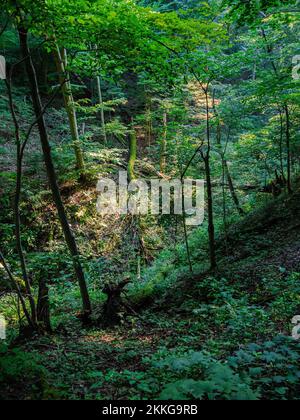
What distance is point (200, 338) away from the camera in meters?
4.80

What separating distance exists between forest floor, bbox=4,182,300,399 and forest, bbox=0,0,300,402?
0.03 metres

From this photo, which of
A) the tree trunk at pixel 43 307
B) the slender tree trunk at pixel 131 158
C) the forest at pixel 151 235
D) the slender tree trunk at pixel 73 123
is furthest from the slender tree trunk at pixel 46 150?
the slender tree trunk at pixel 131 158

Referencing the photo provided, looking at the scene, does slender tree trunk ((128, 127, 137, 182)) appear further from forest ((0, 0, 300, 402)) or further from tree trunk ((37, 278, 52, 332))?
tree trunk ((37, 278, 52, 332))

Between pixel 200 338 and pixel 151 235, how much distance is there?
8.11 meters

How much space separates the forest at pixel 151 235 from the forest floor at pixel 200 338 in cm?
3

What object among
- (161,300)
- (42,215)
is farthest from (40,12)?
(42,215)

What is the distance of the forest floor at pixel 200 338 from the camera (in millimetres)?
2961

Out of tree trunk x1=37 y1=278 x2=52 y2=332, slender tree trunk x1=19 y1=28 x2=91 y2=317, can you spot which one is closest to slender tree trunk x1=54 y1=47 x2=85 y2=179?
slender tree trunk x1=19 y1=28 x2=91 y2=317

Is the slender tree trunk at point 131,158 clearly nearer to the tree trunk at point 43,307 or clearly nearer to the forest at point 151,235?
the forest at point 151,235

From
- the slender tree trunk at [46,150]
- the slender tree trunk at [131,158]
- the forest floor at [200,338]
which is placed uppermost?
the slender tree trunk at [131,158]

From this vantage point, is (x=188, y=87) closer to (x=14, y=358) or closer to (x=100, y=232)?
(x=100, y=232)

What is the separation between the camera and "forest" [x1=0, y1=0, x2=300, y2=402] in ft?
10.8

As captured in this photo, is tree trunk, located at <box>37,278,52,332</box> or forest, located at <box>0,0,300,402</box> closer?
forest, located at <box>0,0,300,402</box>
